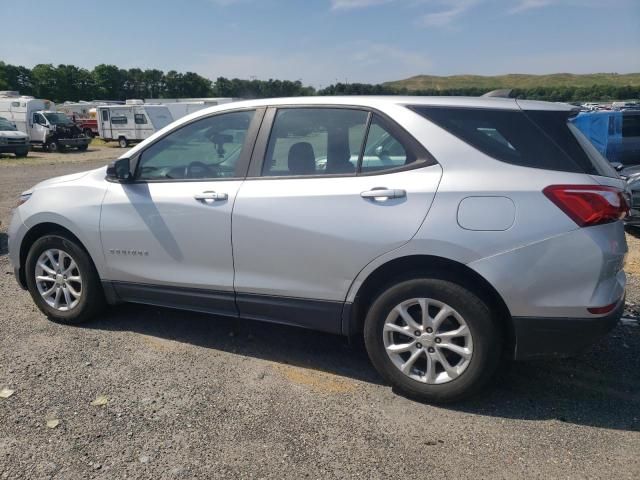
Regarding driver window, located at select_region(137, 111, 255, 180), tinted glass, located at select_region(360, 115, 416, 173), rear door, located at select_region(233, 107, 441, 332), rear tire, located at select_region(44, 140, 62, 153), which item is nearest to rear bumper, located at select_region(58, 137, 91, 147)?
rear tire, located at select_region(44, 140, 62, 153)

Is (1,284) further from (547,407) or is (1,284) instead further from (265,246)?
(547,407)

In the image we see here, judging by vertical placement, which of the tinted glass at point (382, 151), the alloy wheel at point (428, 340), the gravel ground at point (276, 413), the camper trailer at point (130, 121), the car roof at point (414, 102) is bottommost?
the gravel ground at point (276, 413)

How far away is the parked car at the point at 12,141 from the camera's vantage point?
22953mm

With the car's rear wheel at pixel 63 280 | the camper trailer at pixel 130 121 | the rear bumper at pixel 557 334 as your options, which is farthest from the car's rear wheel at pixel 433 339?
the camper trailer at pixel 130 121

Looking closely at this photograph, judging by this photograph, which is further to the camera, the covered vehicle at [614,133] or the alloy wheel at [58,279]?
the covered vehicle at [614,133]

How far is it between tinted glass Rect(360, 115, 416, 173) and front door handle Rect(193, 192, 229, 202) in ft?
3.09

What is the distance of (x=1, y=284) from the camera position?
5508 millimetres

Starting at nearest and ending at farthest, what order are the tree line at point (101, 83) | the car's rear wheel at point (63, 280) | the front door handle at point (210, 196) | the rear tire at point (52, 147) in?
the front door handle at point (210, 196) → the car's rear wheel at point (63, 280) → the rear tire at point (52, 147) → the tree line at point (101, 83)

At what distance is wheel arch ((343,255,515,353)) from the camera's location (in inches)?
119

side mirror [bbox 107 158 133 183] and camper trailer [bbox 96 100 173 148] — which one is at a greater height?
camper trailer [bbox 96 100 173 148]

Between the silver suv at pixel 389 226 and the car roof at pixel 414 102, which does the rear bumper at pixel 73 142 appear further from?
the car roof at pixel 414 102

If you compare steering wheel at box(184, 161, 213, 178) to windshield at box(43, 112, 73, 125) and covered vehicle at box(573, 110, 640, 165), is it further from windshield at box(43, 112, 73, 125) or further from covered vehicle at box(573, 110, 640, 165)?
windshield at box(43, 112, 73, 125)

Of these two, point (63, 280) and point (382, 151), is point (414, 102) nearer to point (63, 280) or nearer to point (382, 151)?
point (382, 151)

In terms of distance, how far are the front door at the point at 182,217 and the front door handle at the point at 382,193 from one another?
0.92 m
